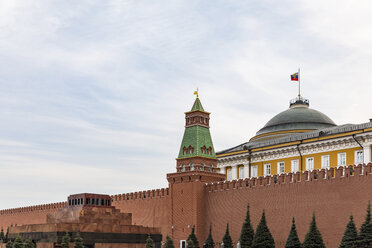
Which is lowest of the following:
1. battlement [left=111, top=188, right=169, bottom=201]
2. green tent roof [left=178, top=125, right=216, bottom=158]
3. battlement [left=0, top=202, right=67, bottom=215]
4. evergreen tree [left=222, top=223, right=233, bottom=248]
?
evergreen tree [left=222, top=223, right=233, bottom=248]

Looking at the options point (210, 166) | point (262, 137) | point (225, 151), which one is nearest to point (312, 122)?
point (262, 137)

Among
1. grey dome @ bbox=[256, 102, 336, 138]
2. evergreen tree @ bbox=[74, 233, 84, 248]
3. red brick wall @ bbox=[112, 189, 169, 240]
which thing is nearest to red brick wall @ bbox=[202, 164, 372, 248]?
red brick wall @ bbox=[112, 189, 169, 240]

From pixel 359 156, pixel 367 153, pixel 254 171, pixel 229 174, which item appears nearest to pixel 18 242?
pixel 229 174

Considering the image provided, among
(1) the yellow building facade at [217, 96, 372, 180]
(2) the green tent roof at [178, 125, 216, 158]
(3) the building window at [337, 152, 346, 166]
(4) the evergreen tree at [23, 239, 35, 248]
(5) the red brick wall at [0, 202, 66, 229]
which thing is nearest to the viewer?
(4) the evergreen tree at [23, 239, 35, 248]

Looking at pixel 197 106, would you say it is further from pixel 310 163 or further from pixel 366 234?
pixel 366 234

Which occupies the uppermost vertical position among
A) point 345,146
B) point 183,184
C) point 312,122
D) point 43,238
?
point 312,122

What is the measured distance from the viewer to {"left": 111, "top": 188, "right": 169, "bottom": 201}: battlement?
136 feet

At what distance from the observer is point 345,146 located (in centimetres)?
3781

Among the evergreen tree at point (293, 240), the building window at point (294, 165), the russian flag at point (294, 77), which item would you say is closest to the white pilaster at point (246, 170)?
the building window at point (294, 165)

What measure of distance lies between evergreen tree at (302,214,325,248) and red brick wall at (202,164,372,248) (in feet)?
3.81

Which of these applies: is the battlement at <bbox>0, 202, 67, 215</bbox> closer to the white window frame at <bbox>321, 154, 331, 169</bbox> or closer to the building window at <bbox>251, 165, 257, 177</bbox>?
the building window at <bbox>251, 165, 257, 177</bbox>

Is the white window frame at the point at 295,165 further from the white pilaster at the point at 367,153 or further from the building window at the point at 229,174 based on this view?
the building window at the point at 229,174

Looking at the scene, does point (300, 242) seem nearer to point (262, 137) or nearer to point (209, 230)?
point (209, 230)

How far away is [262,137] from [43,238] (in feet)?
65.2
